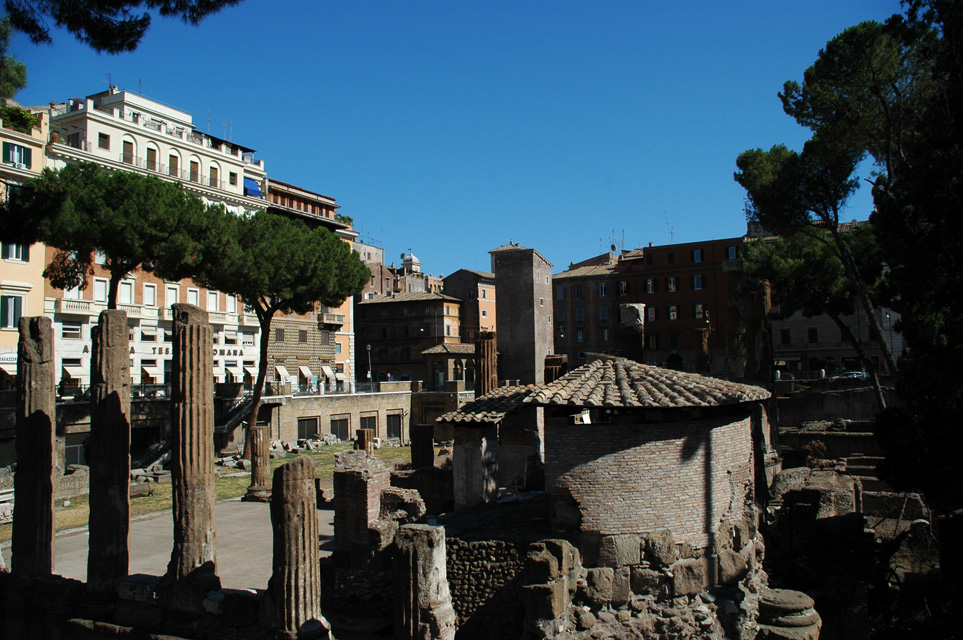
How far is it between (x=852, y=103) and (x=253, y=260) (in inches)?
831

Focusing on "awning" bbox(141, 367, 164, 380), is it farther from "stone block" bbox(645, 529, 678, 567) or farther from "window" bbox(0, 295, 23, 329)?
"stone block" bbox(645, 529, 678, 567)

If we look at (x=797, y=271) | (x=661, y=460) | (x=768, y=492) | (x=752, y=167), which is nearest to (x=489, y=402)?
(x=661, y=460)

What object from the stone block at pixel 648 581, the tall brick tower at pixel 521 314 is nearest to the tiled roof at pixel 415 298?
the tall brick tower at pixel 521 314

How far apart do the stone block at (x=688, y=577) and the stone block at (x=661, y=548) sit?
0.12 m

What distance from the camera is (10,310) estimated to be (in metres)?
29.0

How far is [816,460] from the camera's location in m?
20.6

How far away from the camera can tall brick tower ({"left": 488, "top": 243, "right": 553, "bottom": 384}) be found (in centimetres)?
3859

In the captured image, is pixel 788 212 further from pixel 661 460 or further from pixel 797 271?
pixel 661 460

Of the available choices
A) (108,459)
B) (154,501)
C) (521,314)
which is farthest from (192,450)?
(521,314)

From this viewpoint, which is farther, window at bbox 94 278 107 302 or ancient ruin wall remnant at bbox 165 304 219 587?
window at bbox 94 278 107 302

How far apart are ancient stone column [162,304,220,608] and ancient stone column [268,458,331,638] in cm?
146

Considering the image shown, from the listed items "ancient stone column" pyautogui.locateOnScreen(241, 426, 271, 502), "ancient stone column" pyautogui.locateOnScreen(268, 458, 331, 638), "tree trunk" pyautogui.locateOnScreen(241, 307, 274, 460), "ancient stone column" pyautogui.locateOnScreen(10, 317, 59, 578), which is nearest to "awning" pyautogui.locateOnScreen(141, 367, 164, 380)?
"tree trunk" pyautogui.locateOnScreen(241, 307, 274, 460)

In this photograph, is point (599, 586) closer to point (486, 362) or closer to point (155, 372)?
point (486, 362)

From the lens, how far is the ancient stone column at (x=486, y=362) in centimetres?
1878
